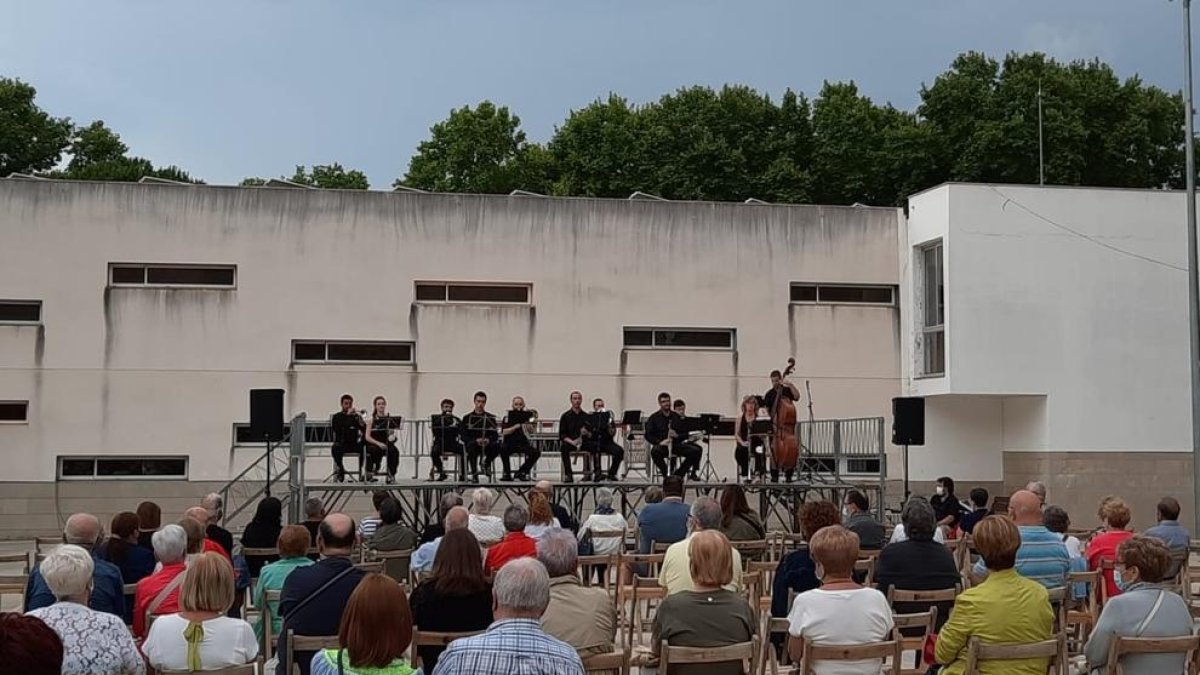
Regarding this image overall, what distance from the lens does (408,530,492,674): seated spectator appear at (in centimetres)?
602

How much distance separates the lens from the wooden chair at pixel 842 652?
552 cm

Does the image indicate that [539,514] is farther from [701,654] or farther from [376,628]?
[376,628]

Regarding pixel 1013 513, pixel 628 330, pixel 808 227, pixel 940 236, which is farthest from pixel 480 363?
pixel 1013 513

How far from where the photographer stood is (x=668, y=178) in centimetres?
4019

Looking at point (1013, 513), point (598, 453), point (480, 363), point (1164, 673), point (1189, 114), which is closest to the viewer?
point (1164, 673)

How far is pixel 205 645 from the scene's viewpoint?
5.45 metres

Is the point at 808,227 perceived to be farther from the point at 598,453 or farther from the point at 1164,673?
the point at 1164,673

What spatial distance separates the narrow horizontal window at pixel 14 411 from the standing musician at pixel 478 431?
7581mm

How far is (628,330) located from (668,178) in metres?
18.8

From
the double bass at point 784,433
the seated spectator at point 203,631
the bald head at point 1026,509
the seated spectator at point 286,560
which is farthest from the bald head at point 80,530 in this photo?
the double bass at point 784,433

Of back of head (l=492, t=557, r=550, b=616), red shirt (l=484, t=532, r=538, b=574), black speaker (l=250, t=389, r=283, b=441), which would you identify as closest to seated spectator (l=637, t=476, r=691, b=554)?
red shirt (l=484, t=532, r=538, b=574)

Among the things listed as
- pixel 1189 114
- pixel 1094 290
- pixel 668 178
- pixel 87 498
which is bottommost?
pixel 87 498

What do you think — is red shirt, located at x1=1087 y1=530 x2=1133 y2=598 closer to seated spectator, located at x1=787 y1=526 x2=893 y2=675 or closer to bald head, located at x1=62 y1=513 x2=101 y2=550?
seated spectator, located at x1=787 y1=526 x2=893 y2=675

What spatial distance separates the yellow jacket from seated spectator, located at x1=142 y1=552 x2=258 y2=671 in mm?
2878
